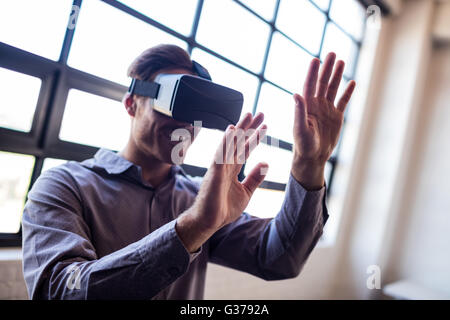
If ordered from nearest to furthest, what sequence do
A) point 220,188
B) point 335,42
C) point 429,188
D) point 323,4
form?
point 220,188 < point 323,4 < point 335,42 < point 429,188

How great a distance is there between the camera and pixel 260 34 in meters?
0.54

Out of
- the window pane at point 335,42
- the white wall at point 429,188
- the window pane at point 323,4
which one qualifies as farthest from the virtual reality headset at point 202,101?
the white wall at point 429,188

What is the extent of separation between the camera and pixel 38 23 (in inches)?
16.6

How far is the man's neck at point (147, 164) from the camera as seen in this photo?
1.50 feet

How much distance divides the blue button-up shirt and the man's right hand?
0.06ft

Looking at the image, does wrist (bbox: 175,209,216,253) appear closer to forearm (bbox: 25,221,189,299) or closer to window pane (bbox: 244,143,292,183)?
forearm (bbox: 25,221,189,299)

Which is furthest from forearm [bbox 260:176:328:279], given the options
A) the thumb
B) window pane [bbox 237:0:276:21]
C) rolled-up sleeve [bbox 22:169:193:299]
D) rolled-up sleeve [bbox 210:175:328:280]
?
window pane [bbox 237:0:276:21]

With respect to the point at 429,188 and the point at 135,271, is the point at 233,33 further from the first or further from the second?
the point at 429,188

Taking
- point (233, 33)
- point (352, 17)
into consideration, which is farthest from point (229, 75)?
point (352, 17)

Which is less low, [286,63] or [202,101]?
[286,63]

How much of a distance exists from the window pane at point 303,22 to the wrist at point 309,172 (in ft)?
0.88

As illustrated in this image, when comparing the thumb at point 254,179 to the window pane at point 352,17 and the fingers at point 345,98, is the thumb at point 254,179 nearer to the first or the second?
the fingers at point 345,98

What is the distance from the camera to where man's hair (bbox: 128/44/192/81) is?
15.8 inches

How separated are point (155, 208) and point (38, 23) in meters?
0.30
